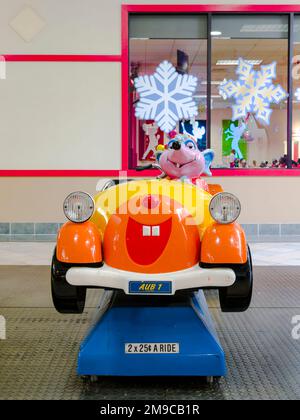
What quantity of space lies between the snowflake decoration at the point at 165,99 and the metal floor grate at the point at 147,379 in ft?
10.5

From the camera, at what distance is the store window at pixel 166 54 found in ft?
21.0

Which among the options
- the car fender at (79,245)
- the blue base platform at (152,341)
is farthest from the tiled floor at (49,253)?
the car fender at (79,245)

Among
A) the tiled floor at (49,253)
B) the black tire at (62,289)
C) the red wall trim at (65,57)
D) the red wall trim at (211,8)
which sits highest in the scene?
the red wall trim at (211,8)

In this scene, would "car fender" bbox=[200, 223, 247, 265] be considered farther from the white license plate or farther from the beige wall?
the beige wall

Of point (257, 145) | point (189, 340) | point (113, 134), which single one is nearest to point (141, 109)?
point (113, 134)

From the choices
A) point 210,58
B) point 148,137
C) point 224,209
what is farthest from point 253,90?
point 224,209

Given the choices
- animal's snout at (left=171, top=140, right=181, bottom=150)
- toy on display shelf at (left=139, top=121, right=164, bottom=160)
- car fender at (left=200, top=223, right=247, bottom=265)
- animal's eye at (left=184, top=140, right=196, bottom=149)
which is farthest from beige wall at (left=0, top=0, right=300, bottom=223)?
car fender at (left=200, top=223, right=247, bottom=265)

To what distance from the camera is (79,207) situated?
223cm

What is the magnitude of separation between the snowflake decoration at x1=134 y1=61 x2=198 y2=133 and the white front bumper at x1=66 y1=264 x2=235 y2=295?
4552 millimetres

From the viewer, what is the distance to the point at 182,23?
6.41 m

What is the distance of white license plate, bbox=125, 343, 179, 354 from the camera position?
2.18 m

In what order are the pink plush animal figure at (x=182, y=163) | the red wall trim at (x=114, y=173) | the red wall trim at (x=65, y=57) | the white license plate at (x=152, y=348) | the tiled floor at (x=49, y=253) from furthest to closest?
the red wall trim at (x=114, y=173)
the red wall trim at (x=65, y=57)
the tiled floor at (x=49, y=253)
the pink plush animal figure at (x=182, y=163)
the white license plate at (x=152, y=348)

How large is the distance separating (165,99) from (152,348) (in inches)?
184

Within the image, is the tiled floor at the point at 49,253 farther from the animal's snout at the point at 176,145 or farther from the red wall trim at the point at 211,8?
the red wall trim at the point at 211,8
